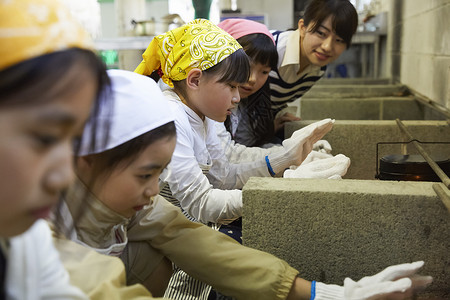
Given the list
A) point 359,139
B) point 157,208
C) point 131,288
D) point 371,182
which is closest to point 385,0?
point 359,139

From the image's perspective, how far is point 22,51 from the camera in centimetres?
55

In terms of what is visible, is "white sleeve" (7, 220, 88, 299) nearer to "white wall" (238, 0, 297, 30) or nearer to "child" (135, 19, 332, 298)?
"child" (135, 19, 332, 298)

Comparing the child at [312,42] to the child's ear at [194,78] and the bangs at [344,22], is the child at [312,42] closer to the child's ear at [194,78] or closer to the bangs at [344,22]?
the bangs at [344,22]

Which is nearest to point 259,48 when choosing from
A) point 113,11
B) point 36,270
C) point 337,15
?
point 337,15

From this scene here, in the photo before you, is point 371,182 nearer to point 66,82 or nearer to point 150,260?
point 150,260

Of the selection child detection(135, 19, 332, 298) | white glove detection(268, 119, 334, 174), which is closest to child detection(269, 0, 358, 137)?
white glove detection(268, 119, 334, 174)

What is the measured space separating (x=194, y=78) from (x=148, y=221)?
61 centimetres

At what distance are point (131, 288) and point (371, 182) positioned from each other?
2.55 ft

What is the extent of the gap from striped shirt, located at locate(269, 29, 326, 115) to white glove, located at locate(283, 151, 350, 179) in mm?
973

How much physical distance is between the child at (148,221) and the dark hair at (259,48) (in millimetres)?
968

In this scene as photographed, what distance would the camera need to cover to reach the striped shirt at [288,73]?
2.55m

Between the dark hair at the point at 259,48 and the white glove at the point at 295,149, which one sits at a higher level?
A: the dark hair at the point at 259,48

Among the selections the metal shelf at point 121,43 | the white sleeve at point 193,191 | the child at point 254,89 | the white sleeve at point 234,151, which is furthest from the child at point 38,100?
the metal shelf at point 121,43

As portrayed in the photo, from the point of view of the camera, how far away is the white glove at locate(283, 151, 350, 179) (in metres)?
1.62
